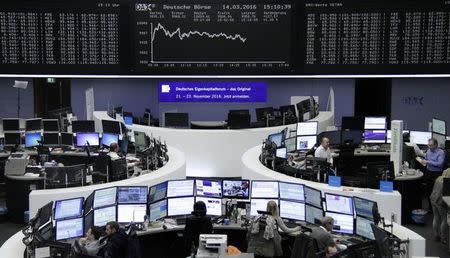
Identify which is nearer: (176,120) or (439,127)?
(439,127)

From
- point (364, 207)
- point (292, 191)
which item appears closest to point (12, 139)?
point (292, 191)

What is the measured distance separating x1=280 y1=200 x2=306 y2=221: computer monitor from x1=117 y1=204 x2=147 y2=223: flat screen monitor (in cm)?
181

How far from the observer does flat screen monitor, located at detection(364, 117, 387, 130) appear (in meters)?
15.0

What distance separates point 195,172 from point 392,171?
4.96 meters

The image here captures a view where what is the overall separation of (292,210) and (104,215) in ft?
7.99

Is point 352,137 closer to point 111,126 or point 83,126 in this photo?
point 111,126

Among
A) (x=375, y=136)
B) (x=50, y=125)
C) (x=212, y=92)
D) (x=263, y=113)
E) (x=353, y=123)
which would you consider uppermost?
(x=212, y=92)

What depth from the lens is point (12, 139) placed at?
611 inches

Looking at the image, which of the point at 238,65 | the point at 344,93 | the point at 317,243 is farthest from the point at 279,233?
the point at 344,93

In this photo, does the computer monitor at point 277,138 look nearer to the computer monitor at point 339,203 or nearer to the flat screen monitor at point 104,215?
the computer monitor at point 339,203

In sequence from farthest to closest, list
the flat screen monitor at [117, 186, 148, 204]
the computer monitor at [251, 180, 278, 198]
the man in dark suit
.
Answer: the computer monitor at [251, 180, 278, 198] → the flat screen monitor at [117, 186, 148, 204] → the man in dark suit

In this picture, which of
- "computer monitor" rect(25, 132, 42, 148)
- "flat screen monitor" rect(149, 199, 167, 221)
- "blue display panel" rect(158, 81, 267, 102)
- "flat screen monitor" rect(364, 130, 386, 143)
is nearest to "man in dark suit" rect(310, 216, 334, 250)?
"flat screen monitor" rect(149, 199, 167, 221)

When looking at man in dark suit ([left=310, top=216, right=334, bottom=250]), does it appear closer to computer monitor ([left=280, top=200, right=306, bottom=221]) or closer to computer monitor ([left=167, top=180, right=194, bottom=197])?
computer monitor ([left=280, top=200, right=306, bottom=221])

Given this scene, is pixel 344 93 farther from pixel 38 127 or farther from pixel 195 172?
pixel 38 127
